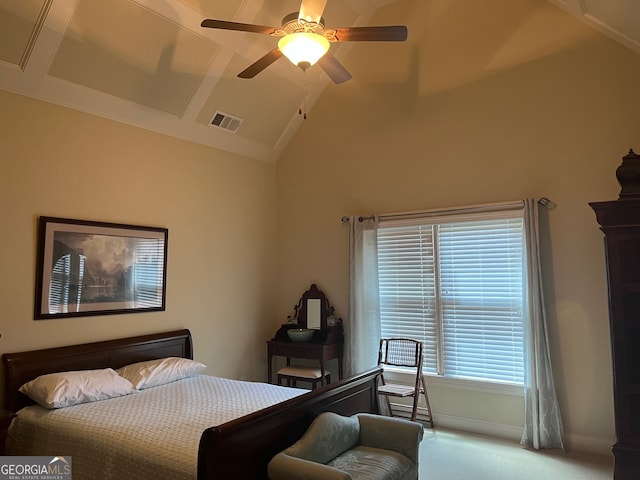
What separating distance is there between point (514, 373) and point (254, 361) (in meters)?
2.81

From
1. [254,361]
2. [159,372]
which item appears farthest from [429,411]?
[159,372]

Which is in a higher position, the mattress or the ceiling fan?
the ceiling fan

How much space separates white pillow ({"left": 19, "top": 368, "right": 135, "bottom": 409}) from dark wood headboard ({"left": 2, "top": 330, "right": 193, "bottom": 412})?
9 centimetres

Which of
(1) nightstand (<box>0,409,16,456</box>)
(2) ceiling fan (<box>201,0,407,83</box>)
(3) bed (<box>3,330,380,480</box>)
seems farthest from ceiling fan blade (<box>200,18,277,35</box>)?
(1) nightstand (<box>0,409,16,456</box>)

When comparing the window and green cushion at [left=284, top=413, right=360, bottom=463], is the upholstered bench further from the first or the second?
the window

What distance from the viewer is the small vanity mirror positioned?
5070 millimetres

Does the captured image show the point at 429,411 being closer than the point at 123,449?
No

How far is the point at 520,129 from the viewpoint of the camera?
407 centimetres

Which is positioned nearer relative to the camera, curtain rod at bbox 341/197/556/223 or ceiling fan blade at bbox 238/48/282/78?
ceiling fan blade at bbox 238/48/282/78

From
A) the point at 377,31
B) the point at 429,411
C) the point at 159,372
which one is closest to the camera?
the point at 377,31

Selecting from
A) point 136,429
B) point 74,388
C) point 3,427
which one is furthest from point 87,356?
point 136,429

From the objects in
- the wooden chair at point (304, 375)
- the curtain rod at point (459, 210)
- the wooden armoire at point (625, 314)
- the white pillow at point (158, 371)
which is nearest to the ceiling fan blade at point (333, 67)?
the curtain rod at point (459, 210)

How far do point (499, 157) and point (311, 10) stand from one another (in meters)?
2.46

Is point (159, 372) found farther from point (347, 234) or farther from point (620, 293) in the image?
point (620, 293)
